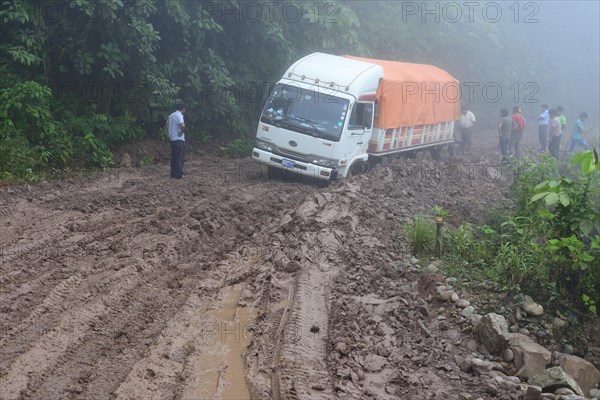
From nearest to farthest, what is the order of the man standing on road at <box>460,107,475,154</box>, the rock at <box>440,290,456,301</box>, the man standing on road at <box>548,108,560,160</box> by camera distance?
the rock at <box>440,290,456,301</box>
the man standing on road at <box>548,108,560,160</box>
the man standing on road at <box>460,107,475,154</box>

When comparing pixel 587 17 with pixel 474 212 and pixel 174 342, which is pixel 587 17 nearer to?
pixel 474 212

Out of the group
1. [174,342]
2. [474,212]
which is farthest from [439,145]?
[174,342]

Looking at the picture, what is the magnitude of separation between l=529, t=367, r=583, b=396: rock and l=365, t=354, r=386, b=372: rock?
4.60 feet

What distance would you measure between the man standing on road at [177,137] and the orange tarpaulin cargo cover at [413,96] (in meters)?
4.67

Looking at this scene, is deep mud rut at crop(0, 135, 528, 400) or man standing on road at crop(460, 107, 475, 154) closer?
deep mud rut at crop(0, 135, 528, 400)

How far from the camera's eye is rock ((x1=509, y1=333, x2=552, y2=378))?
20.3 ft

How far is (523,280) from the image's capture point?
25.1 ft

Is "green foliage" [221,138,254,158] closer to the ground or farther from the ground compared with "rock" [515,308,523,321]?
farther from the ground

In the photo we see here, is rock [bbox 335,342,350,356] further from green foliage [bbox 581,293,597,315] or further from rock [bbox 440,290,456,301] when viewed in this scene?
green foliage [bbox 581,293,597,315]

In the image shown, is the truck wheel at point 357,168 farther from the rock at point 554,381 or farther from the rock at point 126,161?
the rock at point 554,381

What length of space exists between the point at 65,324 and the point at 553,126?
16792 mm

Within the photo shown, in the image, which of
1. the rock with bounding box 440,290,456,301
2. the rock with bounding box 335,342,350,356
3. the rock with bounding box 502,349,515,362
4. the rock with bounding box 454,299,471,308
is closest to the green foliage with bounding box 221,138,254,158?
the rock with bounding box 440,290,456,301

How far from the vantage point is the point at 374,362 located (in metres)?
6.04

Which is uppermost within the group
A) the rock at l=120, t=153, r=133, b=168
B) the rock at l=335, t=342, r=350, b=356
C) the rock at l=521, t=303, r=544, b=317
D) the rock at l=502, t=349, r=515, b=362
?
the rock at l=120, t=153, r=133, b=168
